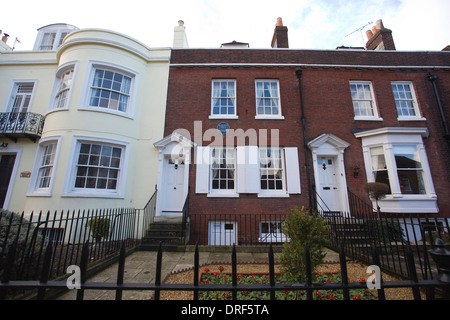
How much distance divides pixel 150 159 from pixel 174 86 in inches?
149

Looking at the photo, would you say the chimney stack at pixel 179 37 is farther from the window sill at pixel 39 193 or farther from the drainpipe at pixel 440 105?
the drainpipe at pixel 440 105

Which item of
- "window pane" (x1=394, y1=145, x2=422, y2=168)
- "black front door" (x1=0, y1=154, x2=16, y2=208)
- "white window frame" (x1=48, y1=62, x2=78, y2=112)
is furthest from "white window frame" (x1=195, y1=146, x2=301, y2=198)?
Answer: "black front door" (x1=0, y1=154, x2=16, y2=208)

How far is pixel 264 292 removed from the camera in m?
3.63

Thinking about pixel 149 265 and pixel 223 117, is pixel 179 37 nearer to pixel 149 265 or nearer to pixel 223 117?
pixel 223 117

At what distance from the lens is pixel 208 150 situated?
895cm

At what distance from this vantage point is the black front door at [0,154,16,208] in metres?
8.85

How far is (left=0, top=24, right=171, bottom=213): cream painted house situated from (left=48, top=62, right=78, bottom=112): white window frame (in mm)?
41

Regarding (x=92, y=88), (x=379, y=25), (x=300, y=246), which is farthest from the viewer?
(x=379, y=25)

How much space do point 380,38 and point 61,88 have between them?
17.0 meters

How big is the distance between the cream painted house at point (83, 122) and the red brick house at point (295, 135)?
1048mm

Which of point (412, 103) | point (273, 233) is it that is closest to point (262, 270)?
point (273, 233)

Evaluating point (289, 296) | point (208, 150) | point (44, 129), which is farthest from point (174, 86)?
point (289, 296)

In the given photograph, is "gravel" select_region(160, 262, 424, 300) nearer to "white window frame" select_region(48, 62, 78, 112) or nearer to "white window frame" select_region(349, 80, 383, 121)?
"white window frame" select_region(349, 80, 383, 121)
